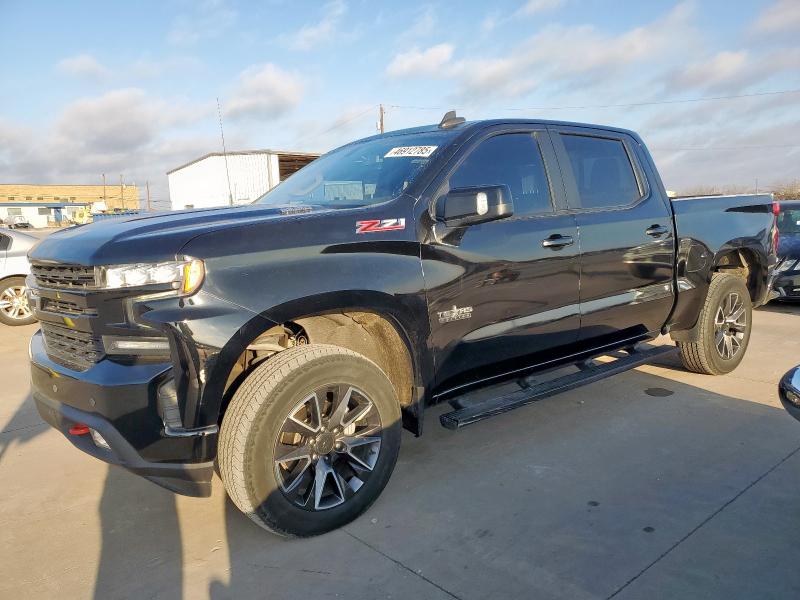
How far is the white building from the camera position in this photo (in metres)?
26.4

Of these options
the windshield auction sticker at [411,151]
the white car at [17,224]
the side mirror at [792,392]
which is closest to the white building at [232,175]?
the white car at [17,224]

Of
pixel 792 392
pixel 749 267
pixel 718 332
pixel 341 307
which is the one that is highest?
pixel 341 307

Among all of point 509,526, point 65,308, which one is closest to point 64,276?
point 65,308

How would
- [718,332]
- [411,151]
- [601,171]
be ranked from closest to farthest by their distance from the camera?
1. [411,151]
2. [601,171]
3. [718,332]

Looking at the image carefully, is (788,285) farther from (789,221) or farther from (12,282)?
(12,282)

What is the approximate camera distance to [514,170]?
3.62m

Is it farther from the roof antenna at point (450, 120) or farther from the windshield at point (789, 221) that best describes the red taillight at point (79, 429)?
the windshield at point (789, 221)

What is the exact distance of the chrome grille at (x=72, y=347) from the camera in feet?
8.37

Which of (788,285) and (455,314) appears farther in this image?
(788,285)

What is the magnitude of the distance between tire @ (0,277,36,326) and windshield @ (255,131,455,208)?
21.6 ft

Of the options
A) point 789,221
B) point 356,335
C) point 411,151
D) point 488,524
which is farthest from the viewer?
point 789,221

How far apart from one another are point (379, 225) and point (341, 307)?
1.49 ft

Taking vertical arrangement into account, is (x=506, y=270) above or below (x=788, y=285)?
above

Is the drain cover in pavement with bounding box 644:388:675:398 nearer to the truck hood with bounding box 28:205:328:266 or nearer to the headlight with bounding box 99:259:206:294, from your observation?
the truck hood with bounding box 28:205:328:266
